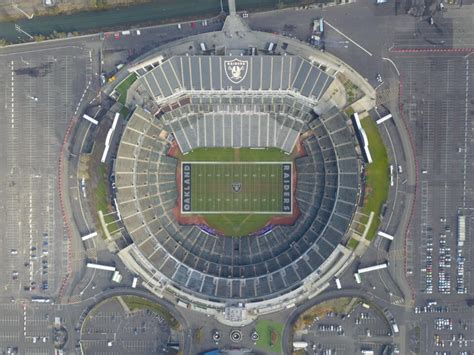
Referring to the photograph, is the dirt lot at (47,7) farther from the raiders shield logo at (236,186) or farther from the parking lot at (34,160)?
the raiders shield logo at (236,186)

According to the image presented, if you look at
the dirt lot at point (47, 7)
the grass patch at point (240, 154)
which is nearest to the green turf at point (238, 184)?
the grass patch at point (240, 154)

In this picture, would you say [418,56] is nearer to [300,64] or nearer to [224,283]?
[300,64]

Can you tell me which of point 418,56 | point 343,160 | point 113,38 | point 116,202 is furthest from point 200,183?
point 418,56

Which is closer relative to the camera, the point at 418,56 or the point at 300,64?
the point at 300,64

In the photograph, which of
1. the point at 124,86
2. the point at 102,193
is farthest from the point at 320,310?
the point at 124,86

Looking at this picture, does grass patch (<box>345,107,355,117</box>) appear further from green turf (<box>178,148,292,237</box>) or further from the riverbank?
the riverbank

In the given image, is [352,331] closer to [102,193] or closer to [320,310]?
[320,310]
